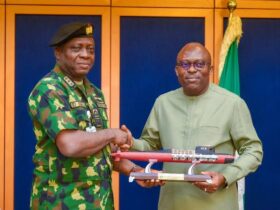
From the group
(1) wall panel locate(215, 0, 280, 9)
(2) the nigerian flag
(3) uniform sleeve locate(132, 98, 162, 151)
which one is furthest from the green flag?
(3) uniform sleeve locate(132, 98, 162, 151)

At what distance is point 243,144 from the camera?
3482mm

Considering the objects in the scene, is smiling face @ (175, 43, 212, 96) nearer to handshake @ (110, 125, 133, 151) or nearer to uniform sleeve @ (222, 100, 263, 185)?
uniform sleeve @ (222, 100, 263, 185)

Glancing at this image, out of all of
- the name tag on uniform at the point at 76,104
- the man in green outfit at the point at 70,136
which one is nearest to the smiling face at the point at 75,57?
the man in green outfit at the point at 70,136

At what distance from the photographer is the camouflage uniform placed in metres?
2.89

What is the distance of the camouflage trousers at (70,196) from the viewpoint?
296 cm

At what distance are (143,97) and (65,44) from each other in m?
2.08

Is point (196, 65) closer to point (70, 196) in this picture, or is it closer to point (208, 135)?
point (208, 135)

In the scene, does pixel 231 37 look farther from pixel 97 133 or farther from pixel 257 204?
pixel 97 133

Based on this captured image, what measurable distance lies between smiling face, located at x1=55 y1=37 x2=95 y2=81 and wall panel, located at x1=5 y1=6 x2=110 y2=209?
6.33ft

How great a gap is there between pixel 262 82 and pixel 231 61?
0.38 metres

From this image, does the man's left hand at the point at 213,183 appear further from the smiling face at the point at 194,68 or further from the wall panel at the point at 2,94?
the wall panel at the point at 2,94

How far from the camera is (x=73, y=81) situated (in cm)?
305

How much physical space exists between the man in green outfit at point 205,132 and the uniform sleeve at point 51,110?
0.77 metres

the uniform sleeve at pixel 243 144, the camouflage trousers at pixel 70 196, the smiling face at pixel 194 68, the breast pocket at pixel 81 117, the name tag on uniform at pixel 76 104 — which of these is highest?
the smiling face at pixel 194 68
